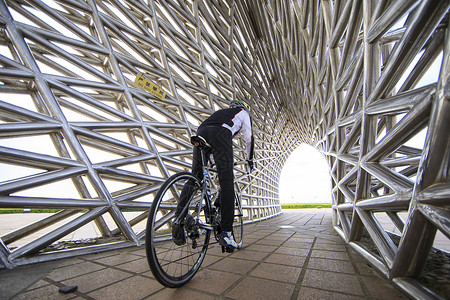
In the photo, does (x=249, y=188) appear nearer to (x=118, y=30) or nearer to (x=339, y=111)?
(x=339, y=111)

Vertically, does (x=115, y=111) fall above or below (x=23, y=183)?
above

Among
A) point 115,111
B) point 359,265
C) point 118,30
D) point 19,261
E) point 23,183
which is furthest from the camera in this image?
point 118,30

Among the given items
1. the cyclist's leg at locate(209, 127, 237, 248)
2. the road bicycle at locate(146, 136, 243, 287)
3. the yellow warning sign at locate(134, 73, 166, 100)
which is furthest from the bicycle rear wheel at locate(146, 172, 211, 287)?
the yellow warning sign at locate(134, 73, 166, 100)

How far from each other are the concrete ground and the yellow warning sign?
147 inches

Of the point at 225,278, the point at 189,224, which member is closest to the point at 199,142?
the point at 189,224

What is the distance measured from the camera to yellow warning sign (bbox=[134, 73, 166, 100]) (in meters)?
4.67

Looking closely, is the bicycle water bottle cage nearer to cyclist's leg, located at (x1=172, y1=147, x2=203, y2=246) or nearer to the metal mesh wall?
cyclist's leg, located at (x1=172, y1=147, x2=203, y2=246)

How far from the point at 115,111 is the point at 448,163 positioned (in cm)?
471

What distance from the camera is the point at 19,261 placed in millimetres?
2189

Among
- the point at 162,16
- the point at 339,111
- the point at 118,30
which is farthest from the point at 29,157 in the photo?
the point at 162,16

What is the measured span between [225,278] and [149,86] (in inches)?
180

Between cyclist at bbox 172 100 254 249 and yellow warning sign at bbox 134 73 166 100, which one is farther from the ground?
yellow warning sign at bbox 134 73 166 100

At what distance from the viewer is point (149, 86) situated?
15.8 ft

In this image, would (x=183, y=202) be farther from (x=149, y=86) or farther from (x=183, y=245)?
(x=149, y=86)
